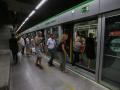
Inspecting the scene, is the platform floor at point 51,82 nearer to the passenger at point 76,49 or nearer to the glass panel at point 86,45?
the glass panel at point 86,45

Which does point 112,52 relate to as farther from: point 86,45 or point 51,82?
point 51,82

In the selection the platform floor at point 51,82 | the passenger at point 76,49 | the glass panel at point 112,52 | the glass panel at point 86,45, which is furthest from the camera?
the passenger at point 76,49

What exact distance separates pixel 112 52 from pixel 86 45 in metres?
1.54

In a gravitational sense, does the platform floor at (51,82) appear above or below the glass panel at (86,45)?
below

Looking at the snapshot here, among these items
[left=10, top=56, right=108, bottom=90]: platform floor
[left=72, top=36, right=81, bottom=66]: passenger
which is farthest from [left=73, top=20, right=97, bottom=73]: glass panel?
[left=10, top=56, right=108, bottom=90]: platform floor

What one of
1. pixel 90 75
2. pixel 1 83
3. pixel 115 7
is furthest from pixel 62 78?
pixel 115 7

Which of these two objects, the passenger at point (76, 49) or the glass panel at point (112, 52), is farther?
the passenger at point (76, 49)

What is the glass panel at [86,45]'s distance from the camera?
16.7ft

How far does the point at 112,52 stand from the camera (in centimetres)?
371

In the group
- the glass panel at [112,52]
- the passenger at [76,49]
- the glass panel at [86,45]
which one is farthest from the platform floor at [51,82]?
the passenger at [76,49]

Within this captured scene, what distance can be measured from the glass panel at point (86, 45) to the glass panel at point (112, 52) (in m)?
1.09

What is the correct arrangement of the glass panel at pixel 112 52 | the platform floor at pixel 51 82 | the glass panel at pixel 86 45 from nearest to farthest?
the glass panel at pixel 112 52
the platform floor at pixel 51 82
the glass panel at pixel 86 45

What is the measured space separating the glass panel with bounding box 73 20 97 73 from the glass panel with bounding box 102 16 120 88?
1.09 m

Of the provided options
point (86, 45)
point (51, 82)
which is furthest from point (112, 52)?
point (51, 82)
